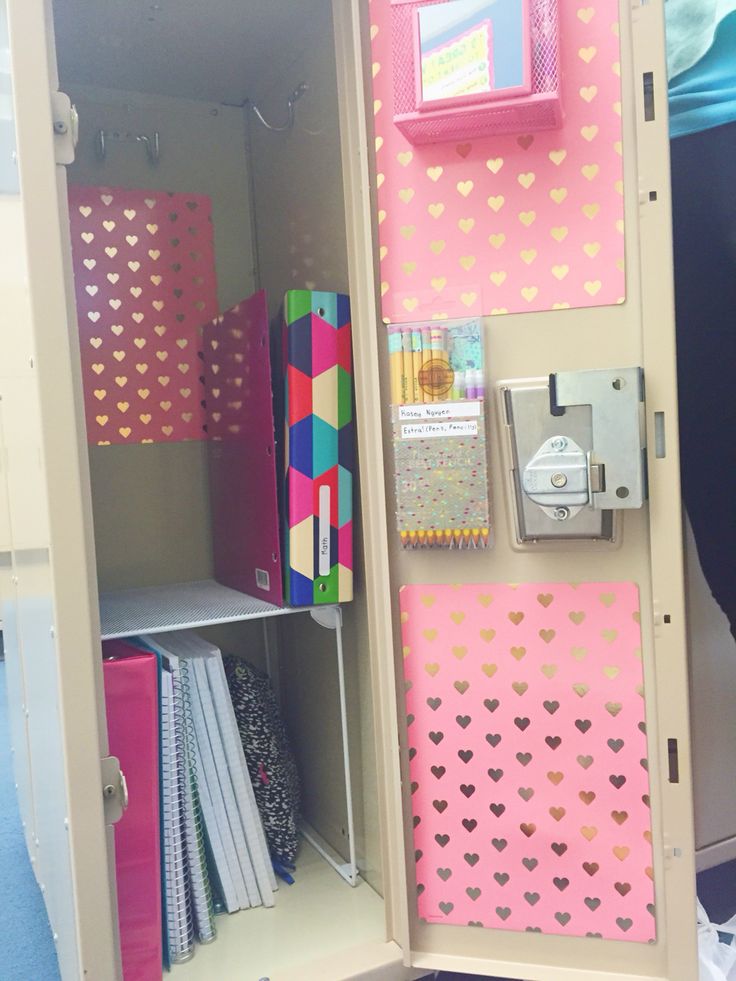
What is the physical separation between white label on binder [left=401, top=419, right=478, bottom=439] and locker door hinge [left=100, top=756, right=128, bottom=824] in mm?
534

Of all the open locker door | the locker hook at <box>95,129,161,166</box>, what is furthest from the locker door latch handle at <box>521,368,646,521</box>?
the locker hook at <box>95,129,161,166</box>

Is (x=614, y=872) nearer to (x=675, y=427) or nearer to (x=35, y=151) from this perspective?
(x=675, y=427)

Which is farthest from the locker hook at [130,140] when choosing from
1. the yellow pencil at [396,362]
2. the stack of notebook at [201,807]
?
the stack of notebook at [201,807]

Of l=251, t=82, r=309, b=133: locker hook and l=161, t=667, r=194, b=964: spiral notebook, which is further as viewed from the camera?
l=251, t=82, r=309, b=133: locker hook

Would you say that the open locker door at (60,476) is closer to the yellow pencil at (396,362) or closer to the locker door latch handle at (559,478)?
the yellow pencil at (396,362)

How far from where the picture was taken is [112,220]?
4.85ft

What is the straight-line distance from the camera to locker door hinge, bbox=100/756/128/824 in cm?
91

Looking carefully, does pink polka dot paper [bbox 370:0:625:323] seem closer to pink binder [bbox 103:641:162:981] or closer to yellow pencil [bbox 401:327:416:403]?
yellow pencil [bbox 401:327:416:403]

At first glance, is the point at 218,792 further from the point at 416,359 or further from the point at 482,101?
the point at 482,101

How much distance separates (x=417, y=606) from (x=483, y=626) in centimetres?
9

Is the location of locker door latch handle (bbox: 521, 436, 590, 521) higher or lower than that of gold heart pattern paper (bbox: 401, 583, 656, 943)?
higher

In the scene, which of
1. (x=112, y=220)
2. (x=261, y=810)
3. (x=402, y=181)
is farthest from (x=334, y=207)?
(x=261, y=810)

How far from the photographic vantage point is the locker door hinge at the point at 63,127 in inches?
33.7

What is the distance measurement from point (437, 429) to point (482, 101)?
394mm
